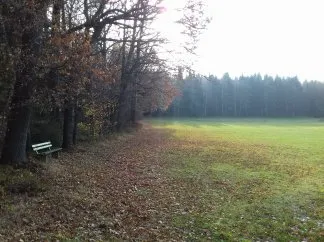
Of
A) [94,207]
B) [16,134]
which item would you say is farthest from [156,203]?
[16,134]

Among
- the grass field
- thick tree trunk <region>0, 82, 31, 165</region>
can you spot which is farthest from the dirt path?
thick tree trunk <region>0, 82, 31, 165</region>

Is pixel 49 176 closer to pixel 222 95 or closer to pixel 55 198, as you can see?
pixel 55 198

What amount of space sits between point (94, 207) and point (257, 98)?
129 m

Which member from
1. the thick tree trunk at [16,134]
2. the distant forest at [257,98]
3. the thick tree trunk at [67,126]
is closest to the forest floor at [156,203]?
the thick tree trunk at [16,134]

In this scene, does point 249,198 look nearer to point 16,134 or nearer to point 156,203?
point 156,203

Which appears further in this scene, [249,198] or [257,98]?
[257,98]

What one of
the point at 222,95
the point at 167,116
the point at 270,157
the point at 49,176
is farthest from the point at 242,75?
the point at 49,176

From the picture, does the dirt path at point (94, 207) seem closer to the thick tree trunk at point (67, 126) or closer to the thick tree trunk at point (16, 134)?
the thick tree trunk at point (16, 134)

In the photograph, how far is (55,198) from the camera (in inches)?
427

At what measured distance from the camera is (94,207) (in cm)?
1071

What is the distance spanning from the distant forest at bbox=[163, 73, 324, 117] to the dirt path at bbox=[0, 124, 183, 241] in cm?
10981

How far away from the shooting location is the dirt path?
8.55 meters

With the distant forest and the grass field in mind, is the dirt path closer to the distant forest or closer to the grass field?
the grass field

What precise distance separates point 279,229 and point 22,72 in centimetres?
867
